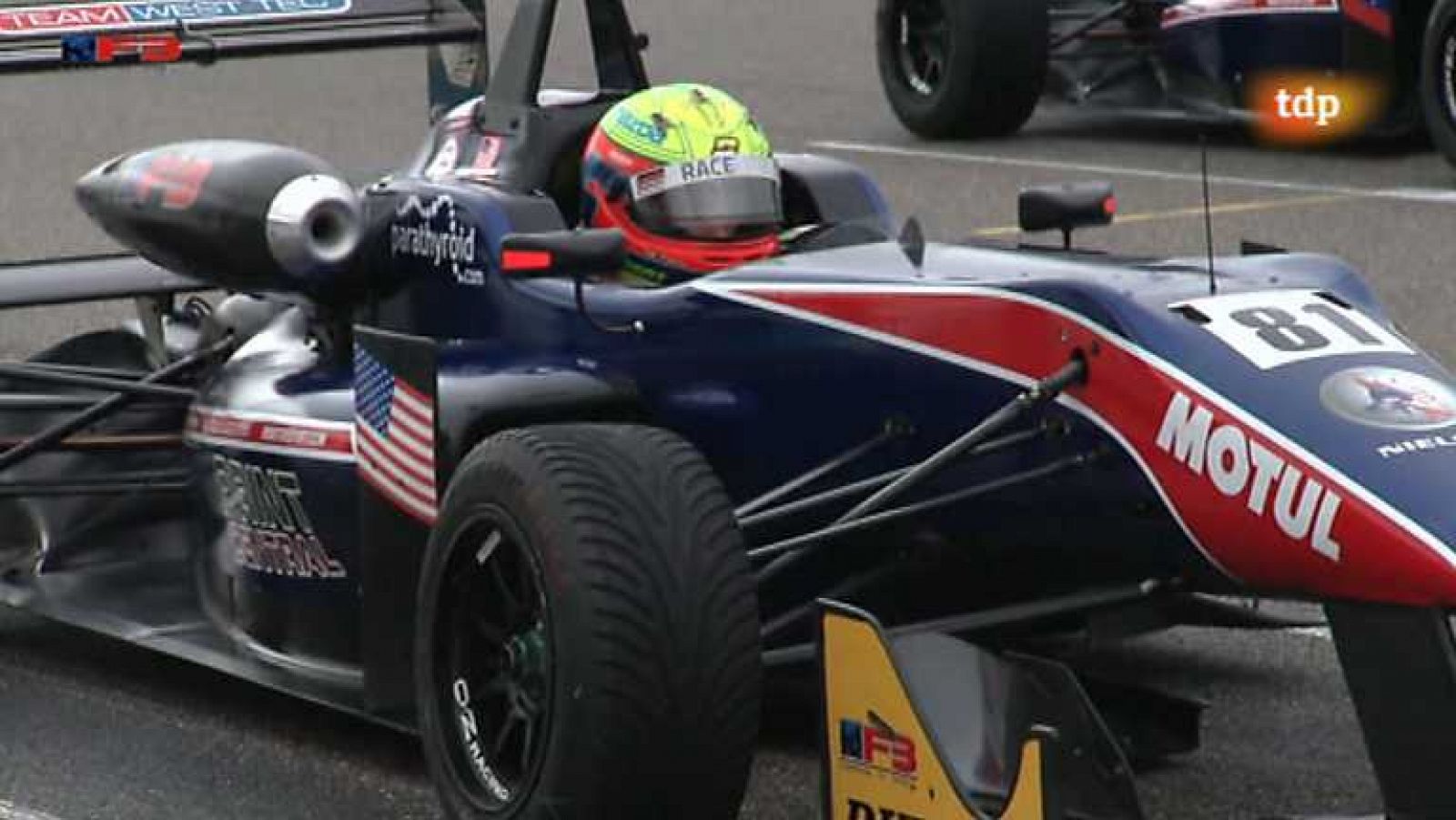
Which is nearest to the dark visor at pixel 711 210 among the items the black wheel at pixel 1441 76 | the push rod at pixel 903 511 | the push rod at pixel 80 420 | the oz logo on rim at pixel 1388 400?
the push rod at pixel 903 511

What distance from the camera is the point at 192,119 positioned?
1697cm

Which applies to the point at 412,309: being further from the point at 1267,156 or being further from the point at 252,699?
the point at 1267,156

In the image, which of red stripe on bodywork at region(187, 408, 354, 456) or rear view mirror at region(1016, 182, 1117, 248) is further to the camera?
red stripe on bodywork at region(187, 408, 354, 456)

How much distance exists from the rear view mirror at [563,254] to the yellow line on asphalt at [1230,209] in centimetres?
657

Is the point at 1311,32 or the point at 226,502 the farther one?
the point at 1311,32

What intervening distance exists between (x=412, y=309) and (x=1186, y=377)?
6.43ft

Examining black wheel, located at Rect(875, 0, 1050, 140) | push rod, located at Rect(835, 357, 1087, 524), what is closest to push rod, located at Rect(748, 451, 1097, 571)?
push rod, located at Rect(835, 357, 1087, 524)

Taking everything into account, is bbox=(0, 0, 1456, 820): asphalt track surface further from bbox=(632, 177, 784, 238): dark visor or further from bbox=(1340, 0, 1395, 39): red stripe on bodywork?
bbox=(632, 177, 784, 238): dark visor

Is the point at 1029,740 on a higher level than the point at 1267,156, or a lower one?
higher

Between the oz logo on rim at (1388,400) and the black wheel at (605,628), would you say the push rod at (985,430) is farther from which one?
the oz logo on rim at (1388,400)

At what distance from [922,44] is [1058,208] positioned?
326 inches

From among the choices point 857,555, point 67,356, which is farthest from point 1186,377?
point 67,356

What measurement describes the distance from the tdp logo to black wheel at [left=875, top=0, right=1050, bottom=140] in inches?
344

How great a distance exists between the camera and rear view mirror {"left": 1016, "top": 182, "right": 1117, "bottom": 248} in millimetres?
6180
